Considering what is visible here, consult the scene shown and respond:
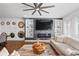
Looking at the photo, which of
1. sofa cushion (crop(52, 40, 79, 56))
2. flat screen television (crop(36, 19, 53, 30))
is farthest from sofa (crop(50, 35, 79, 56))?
flat screen television (crop(36, 19, 53, 30))

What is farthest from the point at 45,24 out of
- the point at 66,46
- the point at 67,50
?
the point at 66,46

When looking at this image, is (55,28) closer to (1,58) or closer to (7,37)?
(7,37)

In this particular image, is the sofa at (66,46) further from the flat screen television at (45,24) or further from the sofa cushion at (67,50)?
the flat screen television at (45,24)

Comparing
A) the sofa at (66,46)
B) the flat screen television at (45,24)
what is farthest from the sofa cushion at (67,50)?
the flat screen television at (45,24)

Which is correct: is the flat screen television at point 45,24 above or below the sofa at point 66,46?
above

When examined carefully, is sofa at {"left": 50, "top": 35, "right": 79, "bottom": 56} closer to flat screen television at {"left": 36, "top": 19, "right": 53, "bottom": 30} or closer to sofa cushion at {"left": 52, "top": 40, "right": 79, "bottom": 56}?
sofa cushion at {"left": 52, "top": 40, "right": 79, "bottom": 56}

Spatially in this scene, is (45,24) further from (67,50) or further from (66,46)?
(66,46)

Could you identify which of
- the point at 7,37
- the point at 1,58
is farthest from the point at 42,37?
the point at 1,58

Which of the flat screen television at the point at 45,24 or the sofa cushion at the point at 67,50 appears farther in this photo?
the flat screen television at the point at 45,24

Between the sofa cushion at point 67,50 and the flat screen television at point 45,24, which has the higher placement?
the flat screen television at point 45,24

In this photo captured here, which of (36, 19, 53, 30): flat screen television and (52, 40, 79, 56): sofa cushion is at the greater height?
(36, 19, 53, 30): flat screen television

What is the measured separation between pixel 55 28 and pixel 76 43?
657mm

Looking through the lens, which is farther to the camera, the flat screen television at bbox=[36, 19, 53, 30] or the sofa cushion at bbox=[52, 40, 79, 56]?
the flat screen television at bbox=[36, 19, 53, 30]

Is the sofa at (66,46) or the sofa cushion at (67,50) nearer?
the sofa cushion at (67,50)
